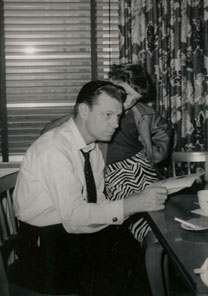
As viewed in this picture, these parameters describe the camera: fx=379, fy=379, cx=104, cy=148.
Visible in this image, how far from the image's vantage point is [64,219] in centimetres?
146

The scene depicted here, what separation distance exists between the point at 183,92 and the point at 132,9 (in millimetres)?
830

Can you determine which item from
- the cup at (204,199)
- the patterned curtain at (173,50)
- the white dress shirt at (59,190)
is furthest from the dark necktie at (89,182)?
the patterned curtain at (173,50)

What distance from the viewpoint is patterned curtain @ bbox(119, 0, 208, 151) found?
3.22 metres

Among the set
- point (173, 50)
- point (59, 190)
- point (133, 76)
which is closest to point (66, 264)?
point (59, 190)

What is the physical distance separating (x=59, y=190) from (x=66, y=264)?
0.95 ft

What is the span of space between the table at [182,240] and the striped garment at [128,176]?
0.64 meters

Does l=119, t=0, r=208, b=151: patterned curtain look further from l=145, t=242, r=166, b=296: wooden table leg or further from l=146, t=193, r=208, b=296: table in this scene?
l=145, t=242, r=166, b=296: wooden table leg

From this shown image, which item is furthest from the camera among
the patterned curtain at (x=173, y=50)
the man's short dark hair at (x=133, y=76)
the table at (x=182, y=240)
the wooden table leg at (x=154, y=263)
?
the patterned curtain at (x=173, y=50)

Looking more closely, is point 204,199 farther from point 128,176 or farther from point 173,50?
point 173,50

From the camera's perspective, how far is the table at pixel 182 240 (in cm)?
90

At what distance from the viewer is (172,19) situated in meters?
3.21

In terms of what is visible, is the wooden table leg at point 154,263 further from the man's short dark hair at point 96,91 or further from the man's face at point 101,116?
the man's short dark hair at point 96,91

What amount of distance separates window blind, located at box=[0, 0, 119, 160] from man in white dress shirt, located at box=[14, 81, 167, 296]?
5.98ft

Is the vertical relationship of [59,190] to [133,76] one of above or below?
below
